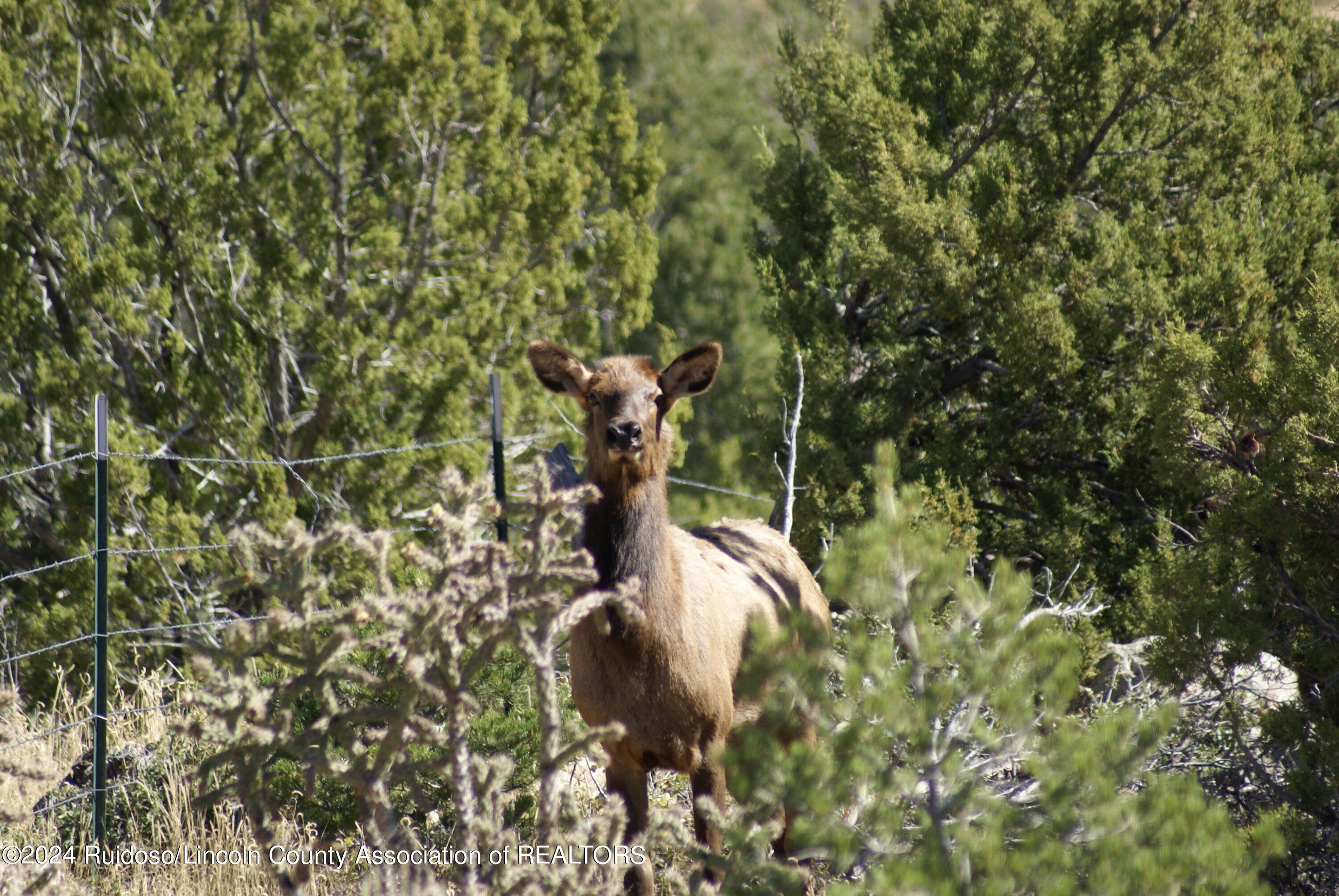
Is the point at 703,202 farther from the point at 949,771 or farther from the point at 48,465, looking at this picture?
the point at 949,771

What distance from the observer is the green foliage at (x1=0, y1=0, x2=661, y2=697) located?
10.8 metres

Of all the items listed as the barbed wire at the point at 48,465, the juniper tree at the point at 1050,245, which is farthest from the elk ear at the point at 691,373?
the juniper tree at the point at 1050,245

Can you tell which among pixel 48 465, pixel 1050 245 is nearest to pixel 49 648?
pixel 48 465

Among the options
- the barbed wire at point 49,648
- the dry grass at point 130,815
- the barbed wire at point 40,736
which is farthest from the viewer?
the barbed wire at point 49,648

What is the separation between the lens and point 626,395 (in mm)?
4793

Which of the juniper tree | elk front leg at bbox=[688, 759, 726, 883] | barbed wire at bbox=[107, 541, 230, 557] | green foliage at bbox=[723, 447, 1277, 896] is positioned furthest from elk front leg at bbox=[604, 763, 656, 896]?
the juniper tree

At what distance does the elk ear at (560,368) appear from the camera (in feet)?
17.1

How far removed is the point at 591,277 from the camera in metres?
14.2

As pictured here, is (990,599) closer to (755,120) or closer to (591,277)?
(591,277)

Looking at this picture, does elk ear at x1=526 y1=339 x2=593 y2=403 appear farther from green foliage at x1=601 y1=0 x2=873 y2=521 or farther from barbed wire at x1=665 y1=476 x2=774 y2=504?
green foliage at x1=601 y1=0 x2=873 y2=521

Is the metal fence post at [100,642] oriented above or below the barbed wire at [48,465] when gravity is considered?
below

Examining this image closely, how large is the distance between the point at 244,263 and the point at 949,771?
410 inches

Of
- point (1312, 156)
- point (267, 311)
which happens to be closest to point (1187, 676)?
point (1312, 156)

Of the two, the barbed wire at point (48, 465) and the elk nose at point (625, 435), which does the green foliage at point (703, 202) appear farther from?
the elk nose at point (625, 435)
